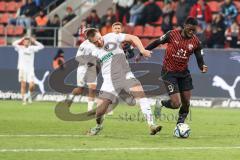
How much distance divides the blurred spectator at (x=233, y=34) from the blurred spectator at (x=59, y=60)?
21.3ft

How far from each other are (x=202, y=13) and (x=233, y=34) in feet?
5.12

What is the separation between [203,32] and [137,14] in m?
3.89

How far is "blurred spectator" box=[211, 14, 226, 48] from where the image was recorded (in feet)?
93.8

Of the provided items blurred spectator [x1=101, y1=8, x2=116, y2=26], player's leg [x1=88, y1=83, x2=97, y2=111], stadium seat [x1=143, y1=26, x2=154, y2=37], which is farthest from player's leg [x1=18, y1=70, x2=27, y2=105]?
stadium seat [x1=143, y1=26, x2=154, y2=37]

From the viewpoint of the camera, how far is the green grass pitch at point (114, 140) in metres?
12.3

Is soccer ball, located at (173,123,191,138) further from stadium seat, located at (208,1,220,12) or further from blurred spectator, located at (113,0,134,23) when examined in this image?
blurred spectator, located at (113,0,134,23)

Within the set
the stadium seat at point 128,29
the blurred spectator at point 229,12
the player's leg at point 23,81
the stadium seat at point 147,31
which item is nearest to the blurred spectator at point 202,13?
the blurred spectator at point 229,12

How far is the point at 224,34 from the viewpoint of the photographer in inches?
1132

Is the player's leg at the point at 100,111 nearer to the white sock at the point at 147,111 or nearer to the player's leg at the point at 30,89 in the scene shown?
the white sock at the point at 147,111

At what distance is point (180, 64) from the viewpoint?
15.8 m

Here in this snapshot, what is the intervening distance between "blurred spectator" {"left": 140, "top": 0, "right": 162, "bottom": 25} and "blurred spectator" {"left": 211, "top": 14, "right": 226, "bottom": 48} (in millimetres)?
3240

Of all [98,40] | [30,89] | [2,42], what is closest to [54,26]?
[2,42]

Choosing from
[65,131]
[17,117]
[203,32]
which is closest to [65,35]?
[203,32]

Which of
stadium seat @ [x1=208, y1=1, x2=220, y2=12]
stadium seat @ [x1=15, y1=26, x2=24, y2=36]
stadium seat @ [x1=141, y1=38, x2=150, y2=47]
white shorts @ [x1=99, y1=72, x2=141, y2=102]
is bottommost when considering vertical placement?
white shorts @ [x1=99, y1=72, x2=141, y2=102]
